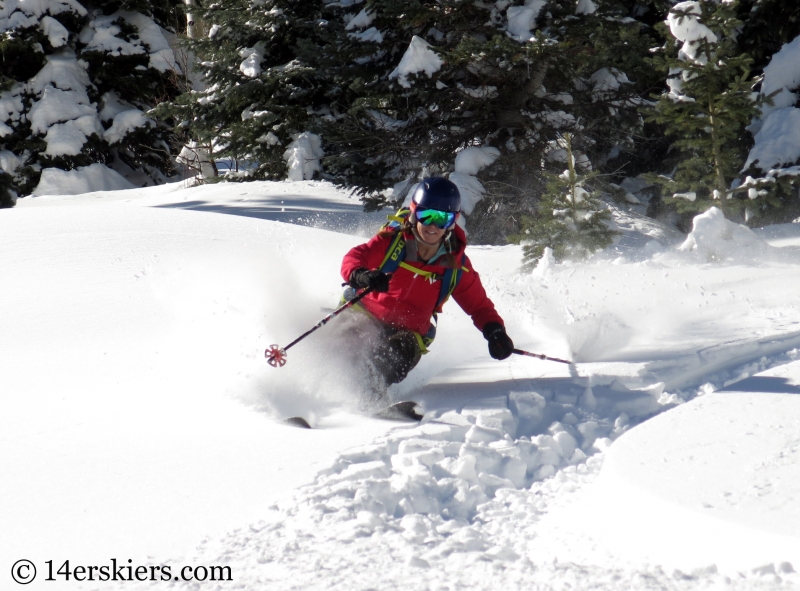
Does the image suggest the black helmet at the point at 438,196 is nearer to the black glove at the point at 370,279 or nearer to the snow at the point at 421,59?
the black glove at the point at 370,279

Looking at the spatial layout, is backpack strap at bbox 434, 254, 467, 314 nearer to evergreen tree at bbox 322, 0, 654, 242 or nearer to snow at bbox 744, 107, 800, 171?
evergreen tree at bbox 322, 0, 654, 242

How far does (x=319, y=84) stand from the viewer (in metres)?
15.1

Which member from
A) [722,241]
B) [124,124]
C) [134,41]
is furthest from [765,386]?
[134,41]

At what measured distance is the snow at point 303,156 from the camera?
15.4m

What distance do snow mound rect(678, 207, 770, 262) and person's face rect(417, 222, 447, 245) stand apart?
5.07 metres

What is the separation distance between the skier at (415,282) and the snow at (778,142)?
26.0 feet

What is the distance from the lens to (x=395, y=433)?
399 centimetres

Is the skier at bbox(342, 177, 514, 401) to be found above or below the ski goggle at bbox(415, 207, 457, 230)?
below

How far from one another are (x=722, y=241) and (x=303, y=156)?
8780 millimetres

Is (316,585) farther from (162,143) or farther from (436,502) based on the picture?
(162,143)

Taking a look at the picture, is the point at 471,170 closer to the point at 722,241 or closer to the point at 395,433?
the point at 722,241

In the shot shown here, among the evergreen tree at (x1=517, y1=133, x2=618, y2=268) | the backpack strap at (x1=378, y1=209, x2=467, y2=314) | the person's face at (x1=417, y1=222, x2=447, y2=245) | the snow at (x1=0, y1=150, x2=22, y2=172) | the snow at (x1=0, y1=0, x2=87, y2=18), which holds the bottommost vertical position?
the snow at (x1=0, y1=150, x2=22, y2=172)

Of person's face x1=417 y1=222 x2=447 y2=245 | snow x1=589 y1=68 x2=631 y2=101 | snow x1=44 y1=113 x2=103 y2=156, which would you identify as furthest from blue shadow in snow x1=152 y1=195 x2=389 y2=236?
snow x1=44 y1=113 x2=103 y2=156

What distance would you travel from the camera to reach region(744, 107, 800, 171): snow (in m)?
11.2
